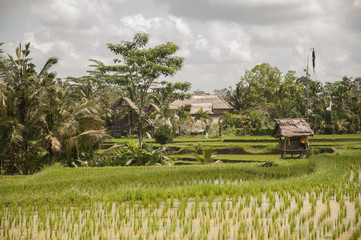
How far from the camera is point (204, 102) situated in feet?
108

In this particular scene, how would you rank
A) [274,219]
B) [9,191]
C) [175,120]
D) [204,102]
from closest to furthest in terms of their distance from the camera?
[274,219]
[9,191]
[175,120]
[204,102]

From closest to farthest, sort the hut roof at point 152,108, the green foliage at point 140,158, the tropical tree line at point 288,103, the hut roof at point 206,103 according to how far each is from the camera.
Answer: the green foliage at point 140,158 → the tropical tree line at point 288,103 → the hut roof at point 152,108 → the hut roof at point 206,103

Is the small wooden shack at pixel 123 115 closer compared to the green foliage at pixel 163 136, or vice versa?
the green foliage at pixel 163 136

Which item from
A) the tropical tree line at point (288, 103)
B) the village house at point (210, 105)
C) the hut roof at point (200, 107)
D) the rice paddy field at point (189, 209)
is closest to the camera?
the rice paddy field at point (189, 209)

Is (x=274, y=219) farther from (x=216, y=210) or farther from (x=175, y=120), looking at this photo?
(x=175, y=120)

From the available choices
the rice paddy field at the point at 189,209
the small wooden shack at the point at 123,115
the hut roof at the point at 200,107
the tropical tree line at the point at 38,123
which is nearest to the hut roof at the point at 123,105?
the small wooden shack at the point at 123,115

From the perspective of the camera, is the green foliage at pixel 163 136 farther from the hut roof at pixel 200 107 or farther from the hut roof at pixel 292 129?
the hut roof at pixel 200 107

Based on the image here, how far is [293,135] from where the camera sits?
13906 millimetres

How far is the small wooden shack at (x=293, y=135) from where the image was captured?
14.0m

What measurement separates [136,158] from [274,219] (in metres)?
9.06

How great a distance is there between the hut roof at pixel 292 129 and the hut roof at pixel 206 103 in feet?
52.6

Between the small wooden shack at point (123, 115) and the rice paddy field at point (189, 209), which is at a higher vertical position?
the small wooden shack at point (123, 115)

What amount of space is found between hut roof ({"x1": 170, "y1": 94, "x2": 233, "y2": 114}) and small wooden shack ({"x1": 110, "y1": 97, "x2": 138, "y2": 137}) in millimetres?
4261

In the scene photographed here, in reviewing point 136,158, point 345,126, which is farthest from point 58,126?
point 345,126
